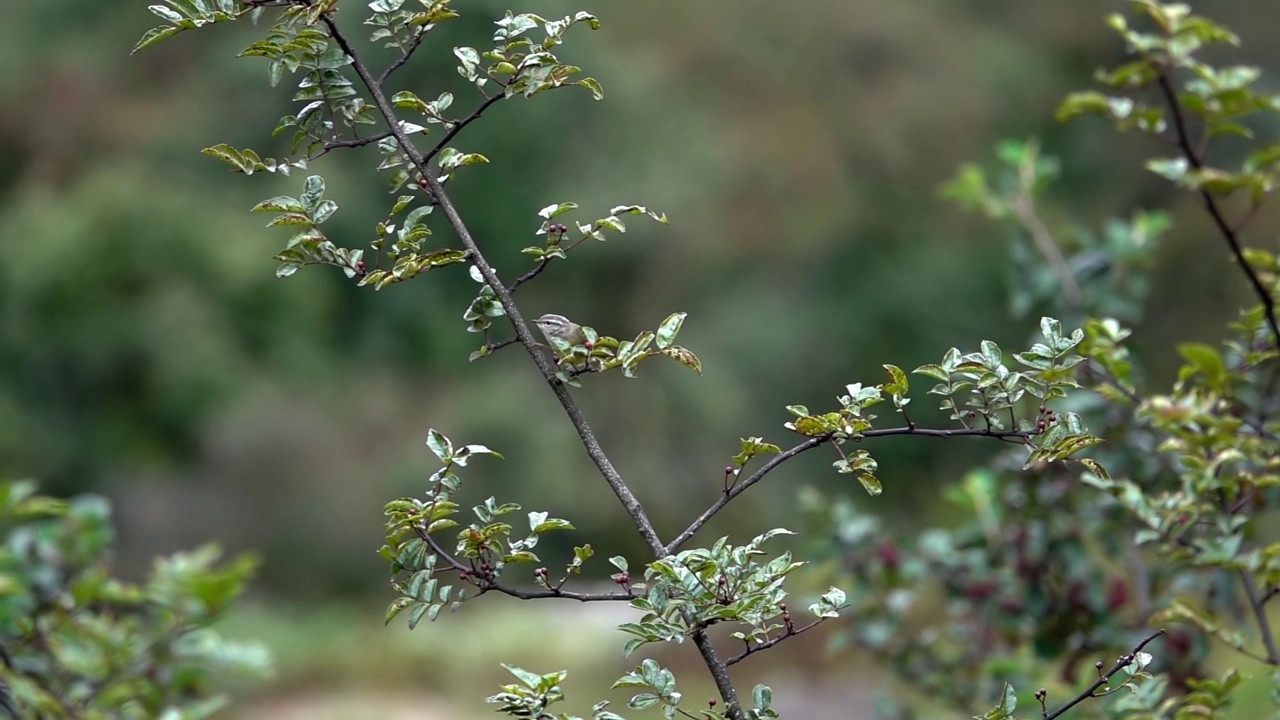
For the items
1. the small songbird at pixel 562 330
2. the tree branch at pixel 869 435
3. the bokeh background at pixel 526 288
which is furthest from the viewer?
the bokeh background at pixel 526 288

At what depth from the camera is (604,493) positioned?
9672mm

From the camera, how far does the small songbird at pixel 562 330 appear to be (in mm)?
1333

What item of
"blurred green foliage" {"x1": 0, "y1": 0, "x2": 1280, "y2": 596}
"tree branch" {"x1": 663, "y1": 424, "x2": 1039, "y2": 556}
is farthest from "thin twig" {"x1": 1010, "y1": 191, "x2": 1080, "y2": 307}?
"blurred green foliage" {"x1": 0, "y1": 0, "x2": 1280, "y2": 596}

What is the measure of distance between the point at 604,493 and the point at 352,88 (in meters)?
8.51

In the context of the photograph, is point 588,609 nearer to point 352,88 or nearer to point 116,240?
point 116,240

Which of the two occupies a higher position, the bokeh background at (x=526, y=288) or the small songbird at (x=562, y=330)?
the bokeh background at (x=526, y=288)

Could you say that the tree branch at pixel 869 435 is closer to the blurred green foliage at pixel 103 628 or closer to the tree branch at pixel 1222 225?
the tree branch at pixel 1222 225

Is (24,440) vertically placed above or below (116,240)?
below

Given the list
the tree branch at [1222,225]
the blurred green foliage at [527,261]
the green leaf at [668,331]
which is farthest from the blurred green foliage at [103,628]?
the blurred green foliage at [527,261]

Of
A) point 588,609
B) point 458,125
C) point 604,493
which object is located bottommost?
point 458,125

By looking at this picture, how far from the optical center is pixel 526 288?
31.0 ft

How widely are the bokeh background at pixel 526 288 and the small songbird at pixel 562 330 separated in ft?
18.0

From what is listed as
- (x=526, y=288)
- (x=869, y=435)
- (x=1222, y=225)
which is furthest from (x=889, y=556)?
(x=526, y=288)

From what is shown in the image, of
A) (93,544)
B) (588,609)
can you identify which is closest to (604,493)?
(588,609)
